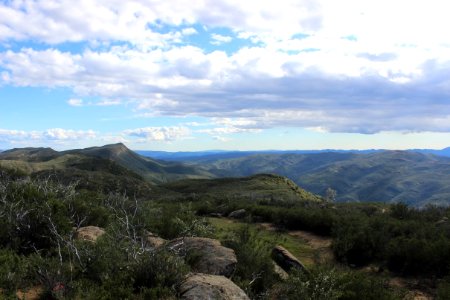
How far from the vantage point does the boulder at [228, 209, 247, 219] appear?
30.3 metres

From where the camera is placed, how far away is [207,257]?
10.5 m

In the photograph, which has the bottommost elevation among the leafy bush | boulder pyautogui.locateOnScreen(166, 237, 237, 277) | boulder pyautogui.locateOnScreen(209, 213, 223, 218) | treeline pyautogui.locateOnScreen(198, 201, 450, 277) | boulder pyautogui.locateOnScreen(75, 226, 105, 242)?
boulder pyautogui.locateOnScreen(209, 213, 223, 218)

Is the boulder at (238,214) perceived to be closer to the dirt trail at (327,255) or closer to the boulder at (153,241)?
the dirt trail at (327,255)

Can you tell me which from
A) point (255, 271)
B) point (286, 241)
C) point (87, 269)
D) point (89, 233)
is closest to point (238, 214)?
point (286, 241)

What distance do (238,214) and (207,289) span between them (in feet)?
75.5

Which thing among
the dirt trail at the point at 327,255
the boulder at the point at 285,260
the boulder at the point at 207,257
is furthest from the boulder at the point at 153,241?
the dirt trail at the point at 327,255

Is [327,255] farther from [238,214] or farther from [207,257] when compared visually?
[238,214]

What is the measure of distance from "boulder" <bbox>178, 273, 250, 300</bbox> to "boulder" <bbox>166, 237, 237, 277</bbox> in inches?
56.5

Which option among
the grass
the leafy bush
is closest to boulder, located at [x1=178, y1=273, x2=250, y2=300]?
the leafy bush

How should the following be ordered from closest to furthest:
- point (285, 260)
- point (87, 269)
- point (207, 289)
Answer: point (207, 289) → point (87, 269) → point (285, 260)

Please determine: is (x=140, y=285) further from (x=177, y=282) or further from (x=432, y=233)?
(x=432, y=233)

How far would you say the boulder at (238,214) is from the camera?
30.3 metres

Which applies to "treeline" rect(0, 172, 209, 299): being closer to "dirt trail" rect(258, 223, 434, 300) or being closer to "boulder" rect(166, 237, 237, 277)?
"boulder" rect(166, 237, 237, 277)

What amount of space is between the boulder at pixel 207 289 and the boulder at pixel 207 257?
1.44 metres
